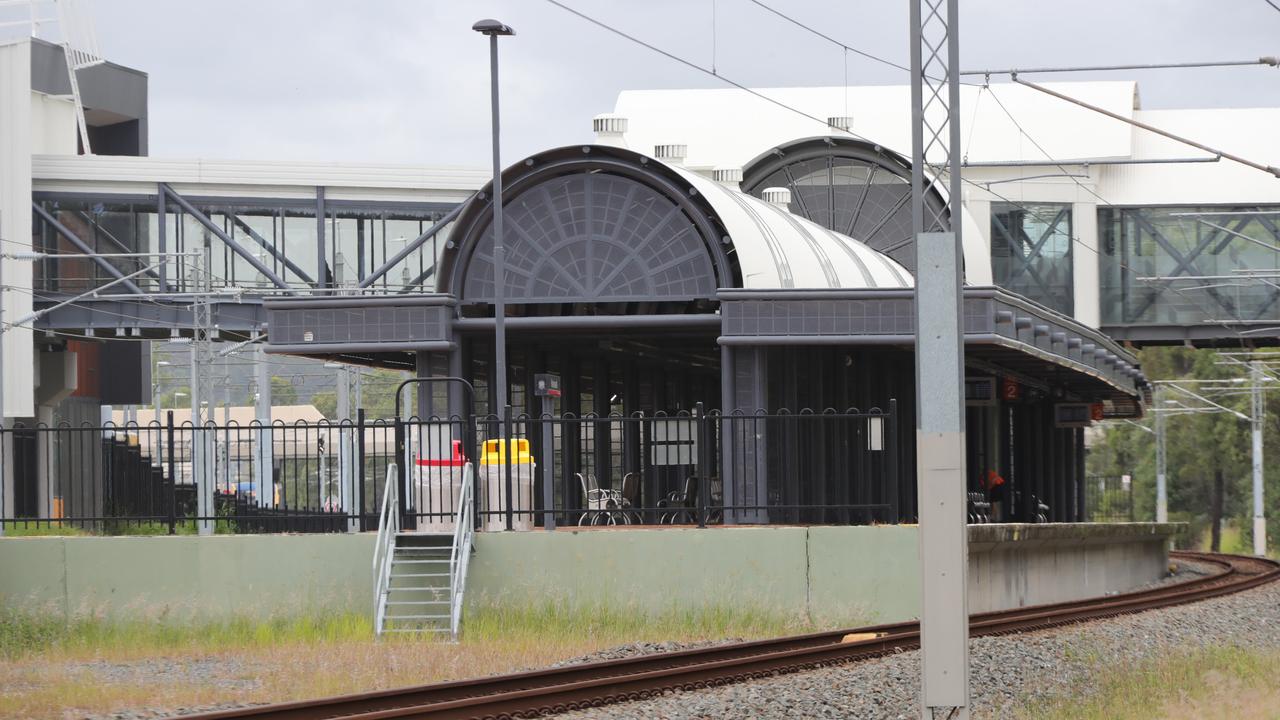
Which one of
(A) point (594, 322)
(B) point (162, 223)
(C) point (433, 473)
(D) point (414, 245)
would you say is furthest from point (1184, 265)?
(C) point (433, 473)

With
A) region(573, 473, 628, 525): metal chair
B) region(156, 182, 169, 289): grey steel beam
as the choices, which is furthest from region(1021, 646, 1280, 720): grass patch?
region(156, 182, 169, 289): grey steel beam

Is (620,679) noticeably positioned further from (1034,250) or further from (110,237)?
(110,237)

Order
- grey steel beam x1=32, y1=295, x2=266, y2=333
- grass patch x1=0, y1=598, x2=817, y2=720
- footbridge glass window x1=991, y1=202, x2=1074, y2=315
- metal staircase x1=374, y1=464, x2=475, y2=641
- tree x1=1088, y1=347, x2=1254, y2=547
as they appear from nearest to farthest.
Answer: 1. grass patch x1=0, y1=598, x2=817, y2=720
2. metal staircase x1=374, y1=464, x2=475, y2=641
3. footbridge glass window x1=991, y1=202, x2=1074, y2=315
4. grey steel beam x1=32, y1=295, x2=266, y2=333
5. tree x1=1088, y1=347, x2=1254, y2=547

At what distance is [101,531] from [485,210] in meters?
7.72

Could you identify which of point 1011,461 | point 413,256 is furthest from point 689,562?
point 413,256

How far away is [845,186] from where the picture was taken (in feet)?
139

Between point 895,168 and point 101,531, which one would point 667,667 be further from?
point 895,168

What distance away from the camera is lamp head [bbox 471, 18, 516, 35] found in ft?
86.2

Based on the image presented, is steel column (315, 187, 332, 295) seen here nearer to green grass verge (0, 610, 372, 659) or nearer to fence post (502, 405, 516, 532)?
fence post (502, 405, 516, 532)

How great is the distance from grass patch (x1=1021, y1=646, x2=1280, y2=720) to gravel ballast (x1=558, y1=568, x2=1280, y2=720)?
0.99 ft

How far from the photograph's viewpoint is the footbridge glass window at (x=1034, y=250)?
53094 mm

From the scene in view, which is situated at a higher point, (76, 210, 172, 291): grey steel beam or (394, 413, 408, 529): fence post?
(76, 210, 172, 291): grey steel beam

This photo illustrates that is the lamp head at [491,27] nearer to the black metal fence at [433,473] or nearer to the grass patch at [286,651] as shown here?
the black metal fence at [433,473]

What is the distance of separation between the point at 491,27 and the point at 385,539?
8103mm
